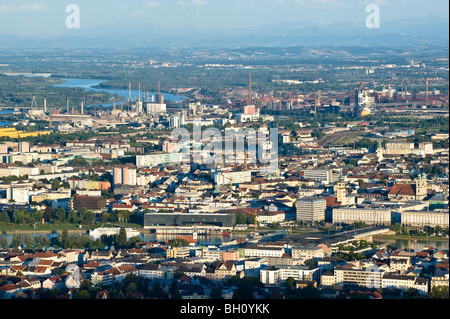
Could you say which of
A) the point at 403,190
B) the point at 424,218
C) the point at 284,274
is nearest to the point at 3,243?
the point at 284,274

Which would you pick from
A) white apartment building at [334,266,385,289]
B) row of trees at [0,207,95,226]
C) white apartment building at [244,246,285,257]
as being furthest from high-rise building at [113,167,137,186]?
white apartment building at [334,266,385,289]

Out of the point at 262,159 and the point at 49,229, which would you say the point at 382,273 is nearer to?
the point at 49,229

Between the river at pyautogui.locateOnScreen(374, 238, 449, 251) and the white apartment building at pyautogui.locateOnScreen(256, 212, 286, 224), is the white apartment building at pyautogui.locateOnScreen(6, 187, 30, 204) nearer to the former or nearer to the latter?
the white apartment building at pyautogui.locateOnScreen(256, 212, 286, 224)

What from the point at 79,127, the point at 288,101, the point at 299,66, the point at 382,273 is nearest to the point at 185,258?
the point at 382,273

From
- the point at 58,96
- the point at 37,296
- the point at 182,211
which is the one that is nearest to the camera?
the point at 37,296

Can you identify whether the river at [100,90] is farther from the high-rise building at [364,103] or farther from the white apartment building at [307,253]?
the white apartment building at [307,253]

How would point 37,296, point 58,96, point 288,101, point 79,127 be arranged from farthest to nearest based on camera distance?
point 58,96
point 288,101
point 79,127
point 37,296

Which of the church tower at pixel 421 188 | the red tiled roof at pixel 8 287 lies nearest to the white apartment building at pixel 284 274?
the red tiled roof at pixel 8 287

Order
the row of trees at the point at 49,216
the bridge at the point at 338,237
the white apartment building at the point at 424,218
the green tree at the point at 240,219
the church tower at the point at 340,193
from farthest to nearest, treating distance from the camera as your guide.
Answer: the church tower at the point at 340,193, the row of trees at the point at 49,216, the green tree at the point at 240,219, the white apartment building at the point at 424,218, the bridge at the point at 338,237
